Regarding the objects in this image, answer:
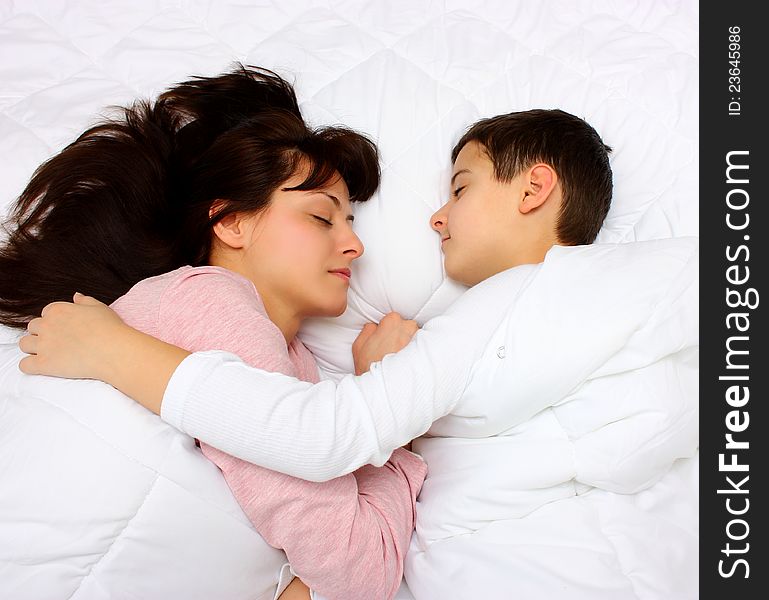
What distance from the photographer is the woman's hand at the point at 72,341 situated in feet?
3.10

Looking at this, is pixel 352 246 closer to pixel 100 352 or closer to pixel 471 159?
pixel 471 159

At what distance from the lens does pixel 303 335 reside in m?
1.36

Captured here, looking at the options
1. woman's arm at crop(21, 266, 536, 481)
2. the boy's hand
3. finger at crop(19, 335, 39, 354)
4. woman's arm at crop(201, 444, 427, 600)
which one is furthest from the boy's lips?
finger at crop(19, 335, 39, 354)

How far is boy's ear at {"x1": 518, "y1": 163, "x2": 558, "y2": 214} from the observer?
1204mm

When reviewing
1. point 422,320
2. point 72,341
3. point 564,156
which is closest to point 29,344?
point 72,341

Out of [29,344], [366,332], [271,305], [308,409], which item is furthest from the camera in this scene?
[366,332]

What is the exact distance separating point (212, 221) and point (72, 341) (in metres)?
0.33

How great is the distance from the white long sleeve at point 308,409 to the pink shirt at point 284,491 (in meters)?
0.06

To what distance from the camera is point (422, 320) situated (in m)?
1.32
